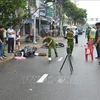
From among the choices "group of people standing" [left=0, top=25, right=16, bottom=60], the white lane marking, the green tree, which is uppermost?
the green tree

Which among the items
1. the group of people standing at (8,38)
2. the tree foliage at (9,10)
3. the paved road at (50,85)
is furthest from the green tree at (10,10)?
the paved road at (50,85)

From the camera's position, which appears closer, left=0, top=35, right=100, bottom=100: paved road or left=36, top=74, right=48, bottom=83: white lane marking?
left=0, top=35, right=100, bottom=100: paved road

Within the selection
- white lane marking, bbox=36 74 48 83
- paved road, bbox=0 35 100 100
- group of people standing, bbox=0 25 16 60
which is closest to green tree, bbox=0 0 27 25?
group of people standing, bbox=0 25 16 60

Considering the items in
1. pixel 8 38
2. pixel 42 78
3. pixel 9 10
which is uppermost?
pixel 9 10

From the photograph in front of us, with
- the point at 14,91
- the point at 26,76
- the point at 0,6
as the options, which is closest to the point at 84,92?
the point at 14,91

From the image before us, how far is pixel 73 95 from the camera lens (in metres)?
6.97

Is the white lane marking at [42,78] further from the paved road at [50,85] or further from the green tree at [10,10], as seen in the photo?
the green tree at [10,10]

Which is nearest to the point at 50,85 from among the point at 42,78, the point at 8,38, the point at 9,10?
the point at 42,78

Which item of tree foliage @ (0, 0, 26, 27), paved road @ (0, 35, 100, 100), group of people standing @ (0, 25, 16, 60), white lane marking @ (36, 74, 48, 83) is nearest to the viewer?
paved road @ (0, 35, 100, 100)

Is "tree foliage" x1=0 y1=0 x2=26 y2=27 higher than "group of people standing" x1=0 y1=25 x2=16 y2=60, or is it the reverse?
"tree foliage" x1=0 y1=0 x2=26 y2=27

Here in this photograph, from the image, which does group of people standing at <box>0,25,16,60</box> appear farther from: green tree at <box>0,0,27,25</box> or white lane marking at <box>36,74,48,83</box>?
white lane marking at <box>36,74,48,83</box>

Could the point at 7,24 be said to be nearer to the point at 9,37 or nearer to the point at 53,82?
the point at 9,37

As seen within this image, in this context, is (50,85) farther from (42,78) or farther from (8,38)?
(8,38)

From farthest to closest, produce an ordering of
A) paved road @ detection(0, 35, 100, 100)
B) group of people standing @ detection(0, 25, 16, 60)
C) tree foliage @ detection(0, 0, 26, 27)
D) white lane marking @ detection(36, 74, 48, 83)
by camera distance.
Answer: tree foliage @ detection(0, 0, 26, 27) < group of people standing @ detection(0, 25, 16, 60) < white lane marking @ detection(36, 74, 48, 83) < paved road @ detection(0, 35, 100, 100)
